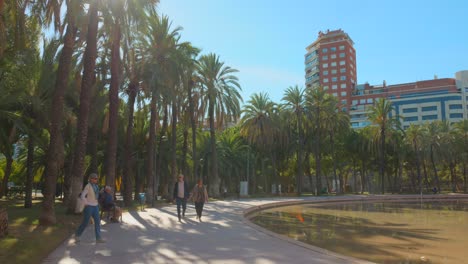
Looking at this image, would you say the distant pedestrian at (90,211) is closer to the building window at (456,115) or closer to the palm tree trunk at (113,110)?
the palm tree trunk at (113,110)

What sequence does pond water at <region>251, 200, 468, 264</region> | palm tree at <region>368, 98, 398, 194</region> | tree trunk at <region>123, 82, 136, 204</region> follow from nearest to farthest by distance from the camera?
pond water at <region>251, 200, 468, 264</region> → tree trunk at <region>123, 82, 136, 204</region> → palm tree at <region>368, 98, 398, 194</region>

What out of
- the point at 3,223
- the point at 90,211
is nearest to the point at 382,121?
the point at 90,211

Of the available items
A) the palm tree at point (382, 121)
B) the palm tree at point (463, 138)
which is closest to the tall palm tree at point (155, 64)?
the palm tree at point (382, 121)

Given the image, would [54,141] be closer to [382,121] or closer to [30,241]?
[30,241]

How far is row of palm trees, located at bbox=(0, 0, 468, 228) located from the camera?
17.1m

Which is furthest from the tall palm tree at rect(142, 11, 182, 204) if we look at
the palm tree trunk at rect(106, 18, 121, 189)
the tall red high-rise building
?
the tall red high-rise building

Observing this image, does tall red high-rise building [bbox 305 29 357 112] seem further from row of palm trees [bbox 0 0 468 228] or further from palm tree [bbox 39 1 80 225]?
palm tree [bbox 39 1 80 225]

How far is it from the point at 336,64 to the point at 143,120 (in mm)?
95399

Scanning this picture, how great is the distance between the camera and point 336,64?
124m

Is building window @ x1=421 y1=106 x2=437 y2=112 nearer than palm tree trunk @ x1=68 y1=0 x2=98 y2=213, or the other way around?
palm tree trunk @ x1=68 y1=0 x2=98 y2=213

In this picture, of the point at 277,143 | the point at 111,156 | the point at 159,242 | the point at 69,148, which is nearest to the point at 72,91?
the point at 111,156

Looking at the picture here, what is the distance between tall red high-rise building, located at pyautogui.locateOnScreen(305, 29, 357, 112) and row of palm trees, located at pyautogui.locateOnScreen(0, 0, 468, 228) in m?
42.7

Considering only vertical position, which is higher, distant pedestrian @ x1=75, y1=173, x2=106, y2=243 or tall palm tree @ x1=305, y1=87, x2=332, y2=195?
tall palm tree @ x1=305, y1=87, x2=332, y2=195

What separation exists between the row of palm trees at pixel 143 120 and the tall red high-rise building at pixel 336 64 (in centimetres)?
4271
